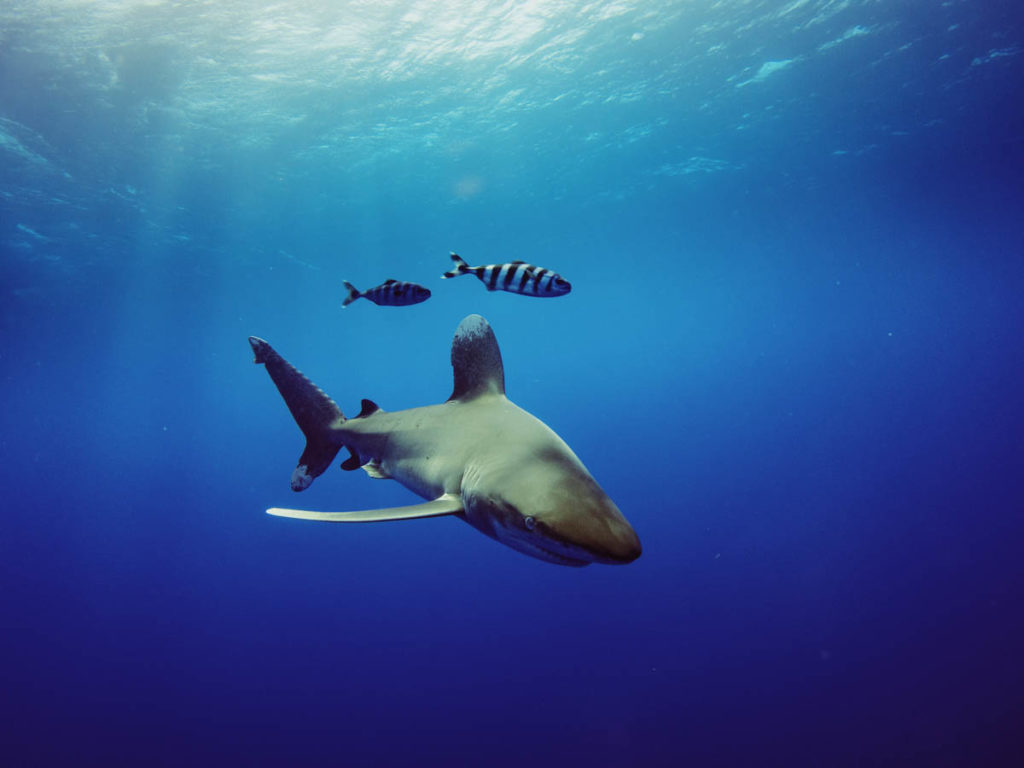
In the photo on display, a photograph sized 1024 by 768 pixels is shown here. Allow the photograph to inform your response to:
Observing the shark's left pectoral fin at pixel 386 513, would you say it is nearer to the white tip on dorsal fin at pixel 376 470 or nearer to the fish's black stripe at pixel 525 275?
the white tip on dorsal fin at pixel 376 470

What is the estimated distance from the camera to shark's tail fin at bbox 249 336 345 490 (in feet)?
18.0

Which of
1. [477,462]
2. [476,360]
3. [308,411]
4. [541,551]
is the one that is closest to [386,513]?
[477,462]

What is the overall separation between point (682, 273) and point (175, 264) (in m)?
46.2

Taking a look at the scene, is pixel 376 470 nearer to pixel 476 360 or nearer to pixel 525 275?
pixel 476 360

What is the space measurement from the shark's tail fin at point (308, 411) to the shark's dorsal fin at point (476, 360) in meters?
1.78

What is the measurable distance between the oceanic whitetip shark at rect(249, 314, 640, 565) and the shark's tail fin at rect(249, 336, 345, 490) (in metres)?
0.01

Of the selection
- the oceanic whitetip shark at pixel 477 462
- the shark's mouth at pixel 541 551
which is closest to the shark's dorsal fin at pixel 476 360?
the oceanic whitetip shark at pixel 477 462

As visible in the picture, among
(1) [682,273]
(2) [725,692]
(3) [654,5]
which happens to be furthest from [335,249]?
(1) [682,273]

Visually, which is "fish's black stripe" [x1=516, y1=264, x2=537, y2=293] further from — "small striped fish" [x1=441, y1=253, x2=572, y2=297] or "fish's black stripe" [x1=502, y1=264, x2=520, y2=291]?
"fish's black stripe" [x1=502, y1=264, x2=520, y2=291]

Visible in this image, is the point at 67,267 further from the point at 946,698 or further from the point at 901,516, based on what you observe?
the point at 901,516

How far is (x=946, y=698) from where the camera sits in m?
9.62

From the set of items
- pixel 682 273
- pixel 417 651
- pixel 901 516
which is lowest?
pixel 417 651

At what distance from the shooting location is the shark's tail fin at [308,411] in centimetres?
550

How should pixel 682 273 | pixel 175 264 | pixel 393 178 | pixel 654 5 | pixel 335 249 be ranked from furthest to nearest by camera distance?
1. pixel 682 273
2. pixel 335 249
3. pixel 175 264
4. pixel 393 178
5. pixel 654 5
